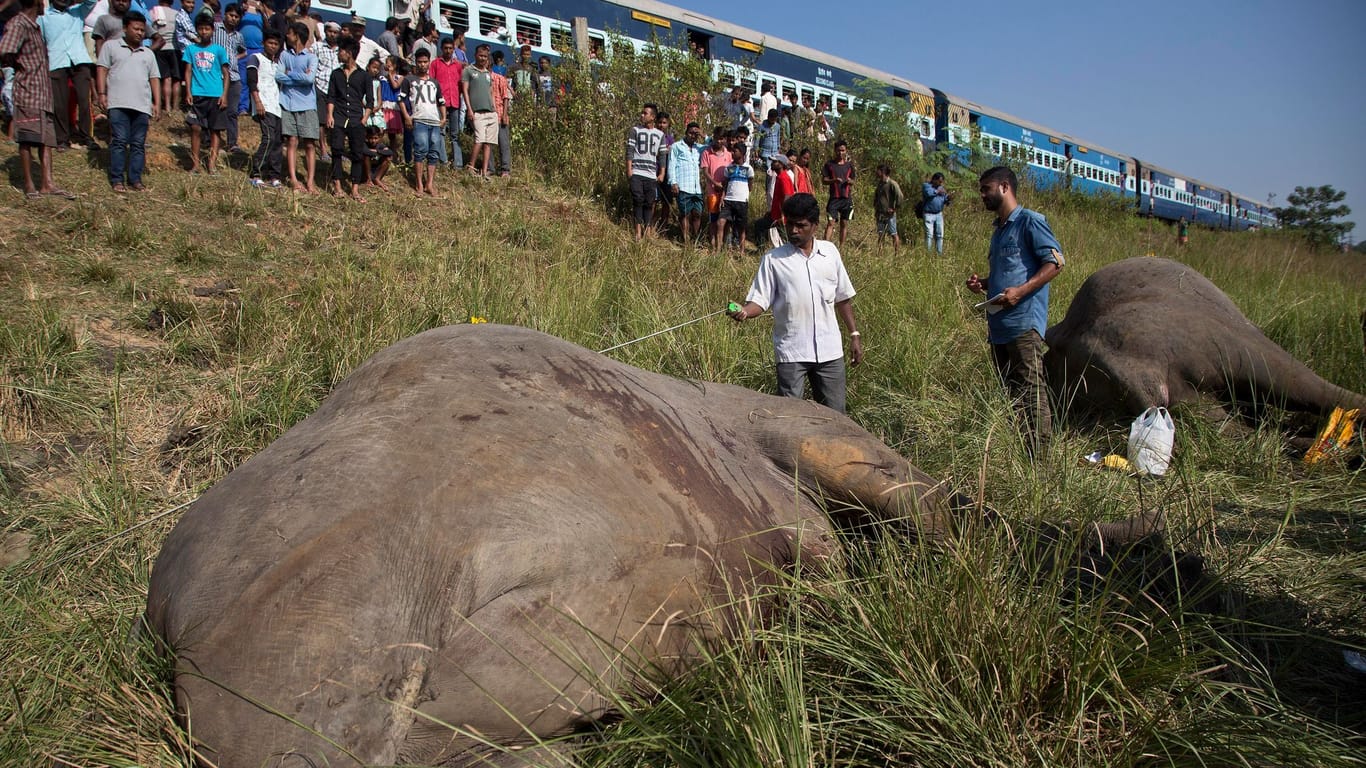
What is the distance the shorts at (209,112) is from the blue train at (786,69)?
4.35 metres

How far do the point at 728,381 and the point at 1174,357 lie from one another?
3.08 meters

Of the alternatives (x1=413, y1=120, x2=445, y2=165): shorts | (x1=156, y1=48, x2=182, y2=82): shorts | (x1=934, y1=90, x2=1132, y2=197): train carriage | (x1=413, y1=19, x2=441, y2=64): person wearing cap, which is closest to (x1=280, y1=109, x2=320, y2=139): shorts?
(x1=413, y1=120, x2=445, y2=165): shorts

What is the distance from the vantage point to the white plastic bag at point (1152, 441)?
4973mm

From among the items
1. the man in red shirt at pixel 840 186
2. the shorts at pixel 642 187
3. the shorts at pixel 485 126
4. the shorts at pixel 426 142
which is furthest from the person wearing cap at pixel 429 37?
the man in red shirt at pixel 840 186

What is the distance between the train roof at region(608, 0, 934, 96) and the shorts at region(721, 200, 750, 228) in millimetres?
7426

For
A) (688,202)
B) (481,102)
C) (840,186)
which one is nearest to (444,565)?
(688,202)

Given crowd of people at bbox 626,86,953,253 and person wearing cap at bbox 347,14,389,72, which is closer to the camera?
person wearing cap at bbox 347,14,389,72

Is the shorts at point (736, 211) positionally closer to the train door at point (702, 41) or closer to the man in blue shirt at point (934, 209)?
the man in blue shirt at point (934, 209)

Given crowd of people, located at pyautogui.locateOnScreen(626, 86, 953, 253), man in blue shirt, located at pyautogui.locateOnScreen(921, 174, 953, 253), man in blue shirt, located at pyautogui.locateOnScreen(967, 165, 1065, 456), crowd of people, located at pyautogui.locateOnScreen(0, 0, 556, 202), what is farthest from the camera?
man in blue shirt, located at pyautogui.locateOnScreen(921, 174, 953, 253)

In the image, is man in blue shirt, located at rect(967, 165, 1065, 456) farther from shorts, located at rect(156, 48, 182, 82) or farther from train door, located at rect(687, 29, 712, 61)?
train door, located at rect(687, 29, 712, 61)

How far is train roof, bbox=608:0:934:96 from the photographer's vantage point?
1775 cm

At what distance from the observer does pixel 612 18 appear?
54.6 feet

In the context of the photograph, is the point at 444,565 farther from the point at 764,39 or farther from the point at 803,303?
the point at 764,39

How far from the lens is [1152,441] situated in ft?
16.7
